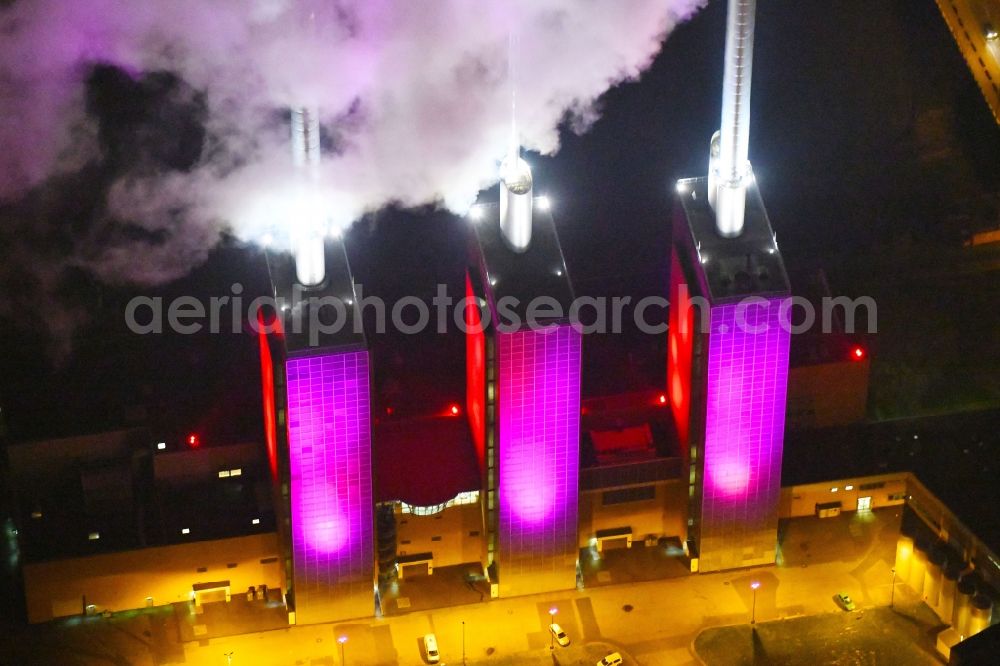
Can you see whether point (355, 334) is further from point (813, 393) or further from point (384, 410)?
point (813, 393)

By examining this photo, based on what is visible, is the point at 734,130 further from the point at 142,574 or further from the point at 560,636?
the point at 142,574

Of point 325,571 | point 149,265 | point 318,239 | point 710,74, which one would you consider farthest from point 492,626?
point 710,74

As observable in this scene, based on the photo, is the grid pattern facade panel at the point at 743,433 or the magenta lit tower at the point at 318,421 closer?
the magenta lit tower at the point at 318,421

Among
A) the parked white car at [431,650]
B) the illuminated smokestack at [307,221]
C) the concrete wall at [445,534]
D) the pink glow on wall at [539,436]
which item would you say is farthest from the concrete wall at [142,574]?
the illuminated smokestack at [307,221]

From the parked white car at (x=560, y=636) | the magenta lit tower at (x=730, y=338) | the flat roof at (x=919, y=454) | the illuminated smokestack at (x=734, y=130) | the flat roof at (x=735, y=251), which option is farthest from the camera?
the flat roof at (x=919, y=454)

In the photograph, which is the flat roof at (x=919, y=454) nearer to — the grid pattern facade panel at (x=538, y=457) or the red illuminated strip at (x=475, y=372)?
the grid pattern facade panel at (x=538, y=457)

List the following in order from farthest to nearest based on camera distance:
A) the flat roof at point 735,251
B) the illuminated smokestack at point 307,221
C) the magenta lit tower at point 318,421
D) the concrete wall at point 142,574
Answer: the concrete wall at point 142,574, the flat roof at point 735,251, the magenta lit tower at point 318,421, the illuminated smokestack at point 307,221
